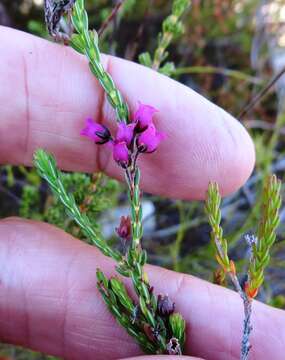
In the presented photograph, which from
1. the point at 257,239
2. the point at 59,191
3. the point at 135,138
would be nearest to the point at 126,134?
the point at 135,138

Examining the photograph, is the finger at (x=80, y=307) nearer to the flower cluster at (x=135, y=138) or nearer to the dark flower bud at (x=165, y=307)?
the dark flower bud at (x=165, y=307)

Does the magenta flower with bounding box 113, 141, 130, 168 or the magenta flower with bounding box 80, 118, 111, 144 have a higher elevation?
the magenta flower with bounding box 80, 118, 111, 144

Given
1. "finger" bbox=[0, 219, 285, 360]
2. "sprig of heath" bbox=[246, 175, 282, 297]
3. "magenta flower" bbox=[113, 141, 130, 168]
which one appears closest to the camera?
"sprig of heath" bbox=[246, 175, 282, 297]

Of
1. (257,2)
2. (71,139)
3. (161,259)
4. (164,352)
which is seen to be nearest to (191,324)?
(164,352)

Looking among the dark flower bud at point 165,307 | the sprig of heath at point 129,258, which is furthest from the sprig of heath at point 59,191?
the dark flower bud at point 165,307

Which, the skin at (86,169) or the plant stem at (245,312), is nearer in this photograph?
the plant stem at (245,312)

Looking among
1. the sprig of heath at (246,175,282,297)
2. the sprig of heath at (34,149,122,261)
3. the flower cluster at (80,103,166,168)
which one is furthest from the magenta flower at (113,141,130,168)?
the sprig of heath at (246,175,282,297)

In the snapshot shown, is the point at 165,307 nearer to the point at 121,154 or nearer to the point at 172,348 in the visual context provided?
the point at 172,348

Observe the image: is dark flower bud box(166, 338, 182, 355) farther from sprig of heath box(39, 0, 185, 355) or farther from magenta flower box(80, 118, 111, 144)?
magenta flower box(80, 118, 111, 144)

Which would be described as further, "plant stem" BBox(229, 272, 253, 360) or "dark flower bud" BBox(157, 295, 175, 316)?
"dark flower bud" BBox(157, 295, 175, 316)
